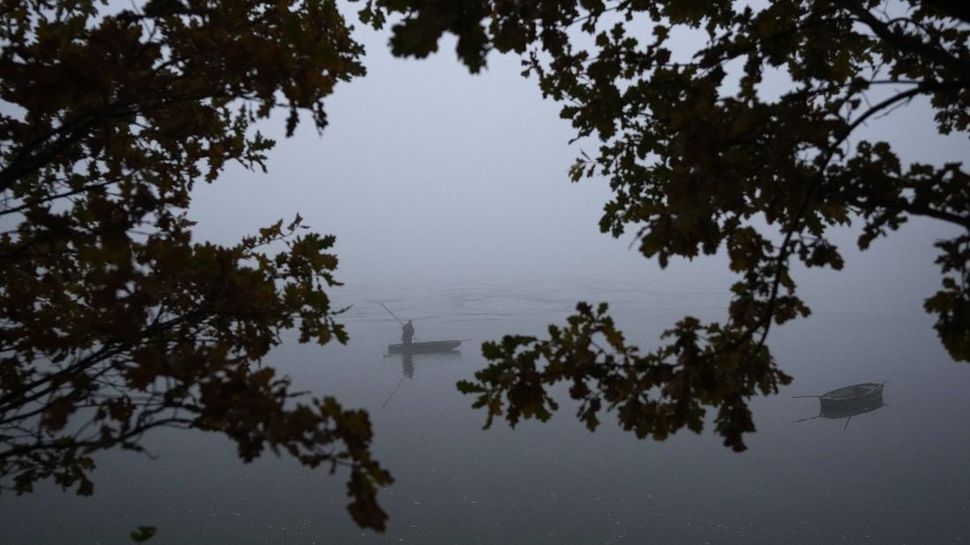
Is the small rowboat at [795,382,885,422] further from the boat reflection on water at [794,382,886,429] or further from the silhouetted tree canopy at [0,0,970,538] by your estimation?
the silhouetted tree canopy at [0,0,970,538]

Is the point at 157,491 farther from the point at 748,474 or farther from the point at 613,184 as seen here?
the point at 748,474

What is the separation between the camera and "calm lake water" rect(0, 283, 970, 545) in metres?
21.0

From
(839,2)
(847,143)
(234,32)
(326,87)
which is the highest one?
(839,2)

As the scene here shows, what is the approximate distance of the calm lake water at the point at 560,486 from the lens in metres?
21.0

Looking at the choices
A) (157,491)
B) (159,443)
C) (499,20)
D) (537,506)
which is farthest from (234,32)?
(159,443)

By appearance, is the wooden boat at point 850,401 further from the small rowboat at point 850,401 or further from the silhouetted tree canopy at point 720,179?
the silhouetted tree canopy at point 720,179

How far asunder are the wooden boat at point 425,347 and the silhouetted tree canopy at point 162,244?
51083 mm

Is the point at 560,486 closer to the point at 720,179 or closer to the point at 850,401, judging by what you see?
the point at 850,401

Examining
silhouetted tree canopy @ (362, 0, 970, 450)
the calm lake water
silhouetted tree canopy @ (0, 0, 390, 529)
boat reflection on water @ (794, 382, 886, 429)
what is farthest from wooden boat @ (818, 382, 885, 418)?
silhouetted tree canopy @ (0, 0, 390, 529)

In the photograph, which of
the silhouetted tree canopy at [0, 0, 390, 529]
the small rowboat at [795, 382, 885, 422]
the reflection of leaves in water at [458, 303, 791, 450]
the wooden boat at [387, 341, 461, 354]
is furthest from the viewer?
the wooden boat at [387, 341, 461, 354]

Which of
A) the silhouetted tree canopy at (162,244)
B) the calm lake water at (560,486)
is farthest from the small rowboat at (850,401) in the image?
the silhouetted tree canopy at (162,244)

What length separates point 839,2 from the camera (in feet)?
10.1

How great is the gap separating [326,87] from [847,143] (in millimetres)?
2945

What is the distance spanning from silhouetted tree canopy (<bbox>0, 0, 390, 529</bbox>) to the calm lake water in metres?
19.7
